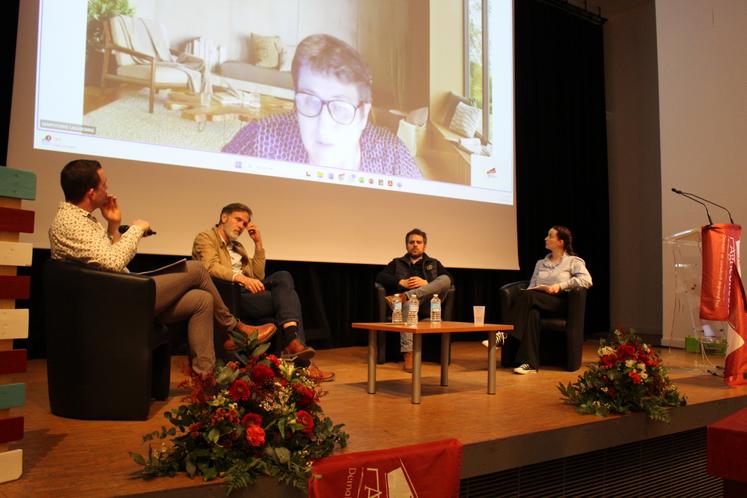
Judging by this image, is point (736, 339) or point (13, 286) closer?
point (13, 286)

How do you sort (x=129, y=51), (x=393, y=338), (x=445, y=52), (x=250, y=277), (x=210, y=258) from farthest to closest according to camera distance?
(x=445, y=52) → (x=393, y=338) → (x=129, y=51) → (x=250, y=277) → (x=210, y=258)

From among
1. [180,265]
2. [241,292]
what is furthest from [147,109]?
[180,265]

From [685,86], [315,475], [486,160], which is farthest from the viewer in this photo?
[685,86]

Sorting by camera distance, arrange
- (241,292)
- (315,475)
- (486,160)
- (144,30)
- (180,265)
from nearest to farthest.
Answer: (315,475), (180,265), (241,292), (144,30), (486,160)

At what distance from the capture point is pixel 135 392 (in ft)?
7.14

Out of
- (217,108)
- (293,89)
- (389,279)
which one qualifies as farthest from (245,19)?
(389,279)

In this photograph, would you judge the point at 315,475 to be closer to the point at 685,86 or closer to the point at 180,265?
the point at 180,265

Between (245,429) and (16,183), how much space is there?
853mm

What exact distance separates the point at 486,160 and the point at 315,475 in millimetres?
4194

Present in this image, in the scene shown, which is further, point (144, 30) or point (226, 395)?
point (144, 30)

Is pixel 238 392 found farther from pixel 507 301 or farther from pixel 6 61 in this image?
pixel 6 61

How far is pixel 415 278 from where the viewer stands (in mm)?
3992

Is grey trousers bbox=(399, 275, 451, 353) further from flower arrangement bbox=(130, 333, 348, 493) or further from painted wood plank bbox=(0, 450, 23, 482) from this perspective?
painted wood plank bbox=(0, 450, 23, 482)

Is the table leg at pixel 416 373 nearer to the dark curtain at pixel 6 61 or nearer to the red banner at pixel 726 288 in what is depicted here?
the red banner at pixel 726 288
